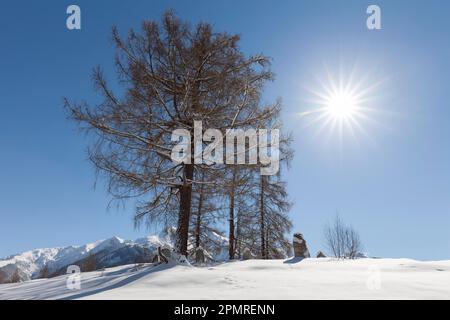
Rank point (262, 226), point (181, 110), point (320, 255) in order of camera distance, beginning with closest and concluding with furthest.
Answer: point (181, 110), point (320, 255), point (262, 226)

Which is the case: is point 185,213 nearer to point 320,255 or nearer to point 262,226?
point 262,226

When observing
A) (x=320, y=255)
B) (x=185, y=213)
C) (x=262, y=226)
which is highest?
(x=185, y=213)

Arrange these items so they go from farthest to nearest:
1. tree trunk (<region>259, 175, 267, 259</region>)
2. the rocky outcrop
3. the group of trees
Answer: tree trunk (<region>259, 175, 267, 259</region>) → the rocky outcrop → the group of trees

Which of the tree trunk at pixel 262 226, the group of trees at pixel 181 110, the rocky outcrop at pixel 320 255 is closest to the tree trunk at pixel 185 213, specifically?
the group of trees at pixel 181 110

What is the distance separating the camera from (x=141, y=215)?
9516mm

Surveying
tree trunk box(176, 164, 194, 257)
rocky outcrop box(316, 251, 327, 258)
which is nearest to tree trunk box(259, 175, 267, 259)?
rocky outcrop box(316, 251, 327, 258)

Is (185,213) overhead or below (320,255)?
overhead

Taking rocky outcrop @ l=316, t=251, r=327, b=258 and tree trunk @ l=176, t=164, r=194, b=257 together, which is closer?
tree trunk @ l=176, t=164, r=194, b=257

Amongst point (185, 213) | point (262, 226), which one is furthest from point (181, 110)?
point (262, 226)

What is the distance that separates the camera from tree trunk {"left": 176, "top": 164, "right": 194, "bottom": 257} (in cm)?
832

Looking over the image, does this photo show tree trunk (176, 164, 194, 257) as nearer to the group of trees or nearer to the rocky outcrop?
the group of trees

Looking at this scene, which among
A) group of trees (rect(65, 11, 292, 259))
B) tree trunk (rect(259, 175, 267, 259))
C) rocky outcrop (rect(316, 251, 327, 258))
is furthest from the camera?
tree trunk (rect(259, 175, 267, 259))

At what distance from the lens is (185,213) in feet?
28.3

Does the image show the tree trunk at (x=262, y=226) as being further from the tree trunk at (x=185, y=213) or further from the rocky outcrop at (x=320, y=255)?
the tree trunk at (x=185, y=213)
